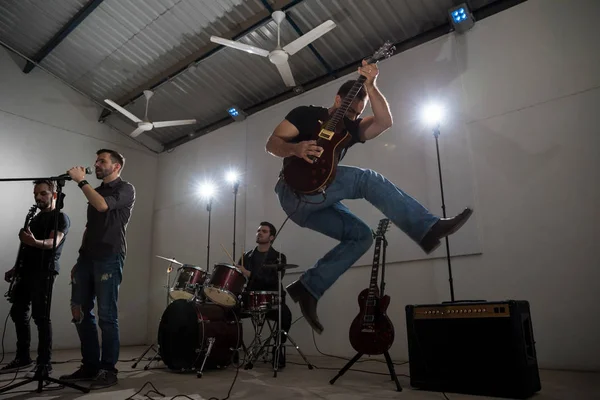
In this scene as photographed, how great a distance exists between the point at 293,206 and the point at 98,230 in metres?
1.50

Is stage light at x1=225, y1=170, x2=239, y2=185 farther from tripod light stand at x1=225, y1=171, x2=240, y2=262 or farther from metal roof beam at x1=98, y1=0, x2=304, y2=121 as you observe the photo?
metal roof beam at x1=98, y1=0, x2=304, y2=121

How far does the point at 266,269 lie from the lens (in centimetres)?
427

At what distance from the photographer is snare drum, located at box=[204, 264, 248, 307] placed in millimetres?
3611

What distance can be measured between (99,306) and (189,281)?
1.19 metres

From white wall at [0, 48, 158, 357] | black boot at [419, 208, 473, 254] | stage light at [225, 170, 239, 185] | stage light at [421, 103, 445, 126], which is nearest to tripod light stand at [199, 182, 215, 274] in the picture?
stage light at [225, 170, 239, 185]

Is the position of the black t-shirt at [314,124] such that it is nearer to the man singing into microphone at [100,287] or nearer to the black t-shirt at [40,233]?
the man singing into microphone at [100,287]

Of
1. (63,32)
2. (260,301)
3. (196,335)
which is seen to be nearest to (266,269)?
(260,301)

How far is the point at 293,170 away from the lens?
10.4 ft

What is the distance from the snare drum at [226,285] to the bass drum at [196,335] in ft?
0.36

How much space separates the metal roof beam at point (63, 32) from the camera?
5212mm

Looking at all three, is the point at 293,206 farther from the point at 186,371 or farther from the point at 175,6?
the point at 175,6

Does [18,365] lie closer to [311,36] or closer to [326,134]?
[326,134]

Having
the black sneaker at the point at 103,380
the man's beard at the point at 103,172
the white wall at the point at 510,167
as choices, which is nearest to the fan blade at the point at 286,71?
the white wall at the point at 510,167

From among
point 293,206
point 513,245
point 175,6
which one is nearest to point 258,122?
point 175,6
